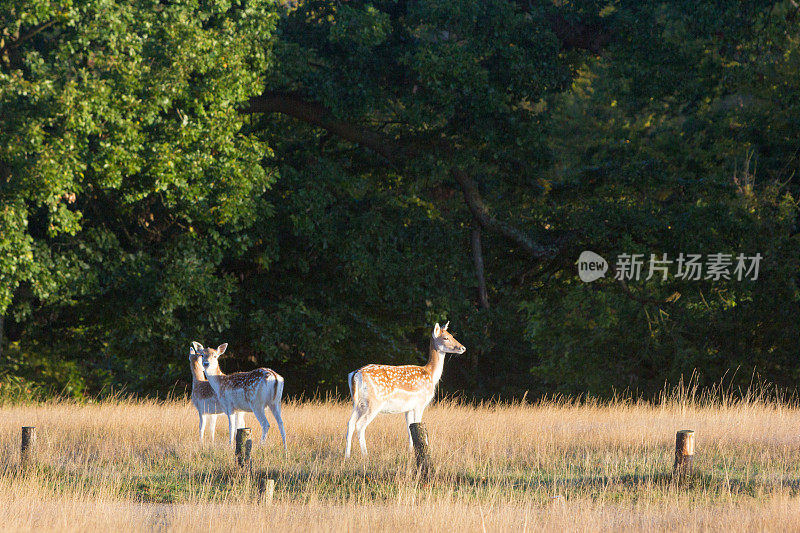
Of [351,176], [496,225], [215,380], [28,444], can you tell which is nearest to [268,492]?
[28,444]

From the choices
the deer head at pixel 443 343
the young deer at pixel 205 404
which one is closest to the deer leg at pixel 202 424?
the young deer at pixel 205 404

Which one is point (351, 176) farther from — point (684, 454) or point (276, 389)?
point (684, 454)

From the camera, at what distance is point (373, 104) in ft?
69.2

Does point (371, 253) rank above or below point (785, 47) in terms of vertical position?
below

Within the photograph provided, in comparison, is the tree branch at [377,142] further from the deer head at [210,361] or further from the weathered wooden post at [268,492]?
the weathered wooden post at [268,492]

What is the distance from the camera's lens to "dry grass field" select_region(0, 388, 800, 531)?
8.54 meters

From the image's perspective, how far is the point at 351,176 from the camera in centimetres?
2316

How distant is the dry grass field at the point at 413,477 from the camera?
28.0ft

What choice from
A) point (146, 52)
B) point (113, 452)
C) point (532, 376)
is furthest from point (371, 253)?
point (532, 376)

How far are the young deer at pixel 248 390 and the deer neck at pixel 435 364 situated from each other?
1.87 metres

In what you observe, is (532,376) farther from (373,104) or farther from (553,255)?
(373,104)

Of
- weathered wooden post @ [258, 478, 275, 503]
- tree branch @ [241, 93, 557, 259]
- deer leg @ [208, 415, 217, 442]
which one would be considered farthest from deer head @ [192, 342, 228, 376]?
tree branch @ [241, 93, 557, 259]

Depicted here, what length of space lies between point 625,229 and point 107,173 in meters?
10.8

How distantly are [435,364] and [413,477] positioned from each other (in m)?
2.46
